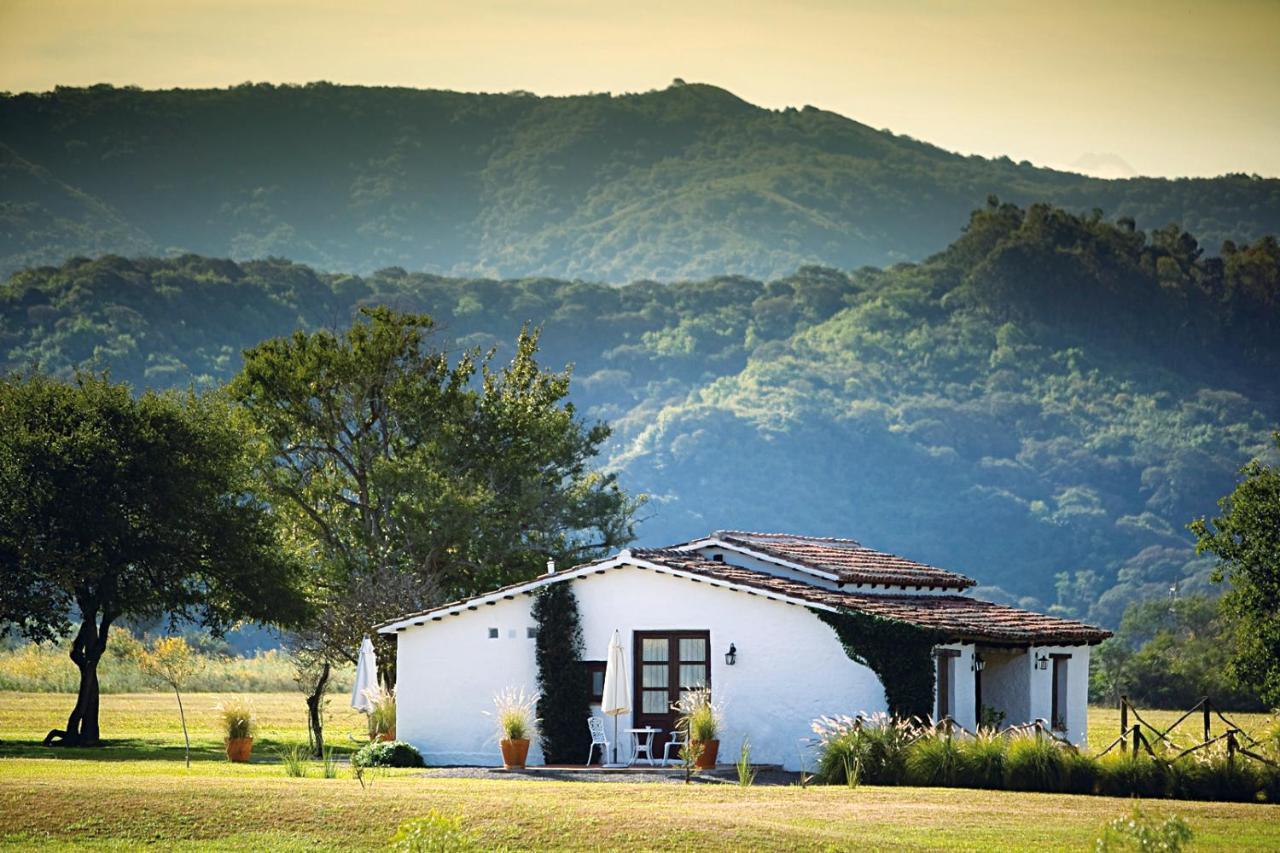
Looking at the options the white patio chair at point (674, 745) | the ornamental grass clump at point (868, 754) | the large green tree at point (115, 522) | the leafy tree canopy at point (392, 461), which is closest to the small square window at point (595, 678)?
the white patio chair at point (674, 745)

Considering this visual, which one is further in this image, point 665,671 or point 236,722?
point 665,671

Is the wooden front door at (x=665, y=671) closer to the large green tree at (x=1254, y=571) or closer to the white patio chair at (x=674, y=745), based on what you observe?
the white patio chair at (x=674, y=745)

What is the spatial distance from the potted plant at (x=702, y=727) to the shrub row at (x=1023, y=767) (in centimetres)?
217

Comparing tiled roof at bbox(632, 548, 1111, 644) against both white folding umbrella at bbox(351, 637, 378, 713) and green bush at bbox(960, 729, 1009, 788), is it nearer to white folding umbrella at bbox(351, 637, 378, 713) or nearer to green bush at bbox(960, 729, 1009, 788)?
green bush at bbox(960, 729, 1009, 788)

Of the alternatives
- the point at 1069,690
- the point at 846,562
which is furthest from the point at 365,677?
the point at 1069,690

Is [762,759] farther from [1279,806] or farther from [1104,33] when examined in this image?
[1104,33]

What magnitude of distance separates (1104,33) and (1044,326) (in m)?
42.1

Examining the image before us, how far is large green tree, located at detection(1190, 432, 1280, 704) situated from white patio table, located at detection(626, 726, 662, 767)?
13.3m

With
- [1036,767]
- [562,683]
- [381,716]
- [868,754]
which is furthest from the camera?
[381,716]

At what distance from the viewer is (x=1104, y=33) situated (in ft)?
490

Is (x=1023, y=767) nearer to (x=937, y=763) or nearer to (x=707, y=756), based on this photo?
(x=937, y=763)

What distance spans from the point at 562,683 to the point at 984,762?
8.96 m

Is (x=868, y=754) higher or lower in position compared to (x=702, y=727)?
lower

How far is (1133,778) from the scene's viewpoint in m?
28.4
